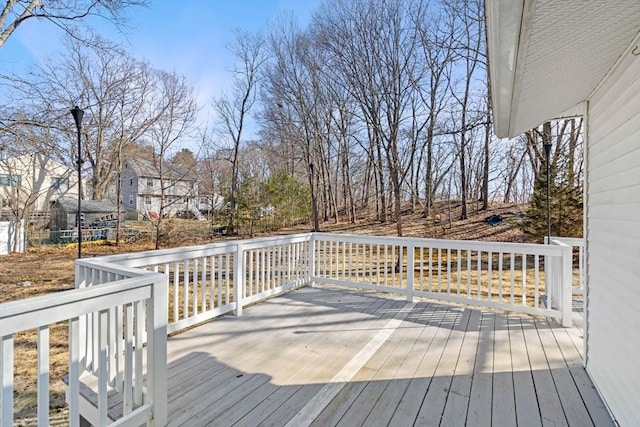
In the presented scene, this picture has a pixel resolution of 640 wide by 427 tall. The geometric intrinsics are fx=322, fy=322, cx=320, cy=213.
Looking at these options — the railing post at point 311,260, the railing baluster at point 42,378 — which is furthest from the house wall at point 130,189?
the railing baluster at point 42,378

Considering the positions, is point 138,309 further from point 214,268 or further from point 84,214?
point 84,214

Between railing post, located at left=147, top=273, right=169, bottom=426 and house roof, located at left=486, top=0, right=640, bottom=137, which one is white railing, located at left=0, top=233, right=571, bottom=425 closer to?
railing post, located at left=147, top=273, right=169, bottom=426

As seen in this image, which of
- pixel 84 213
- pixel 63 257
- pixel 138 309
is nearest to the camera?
pixel 138 309

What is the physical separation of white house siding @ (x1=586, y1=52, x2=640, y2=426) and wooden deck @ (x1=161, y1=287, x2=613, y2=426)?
0.86 ft

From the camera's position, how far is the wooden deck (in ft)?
6.45

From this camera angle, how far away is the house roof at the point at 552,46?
116 cm

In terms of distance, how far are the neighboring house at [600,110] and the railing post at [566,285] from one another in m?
0.92

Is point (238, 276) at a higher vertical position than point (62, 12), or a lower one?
lower

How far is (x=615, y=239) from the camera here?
1.96 m

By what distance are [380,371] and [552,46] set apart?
2292mm

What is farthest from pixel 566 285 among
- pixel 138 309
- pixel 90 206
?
pixel 90 206

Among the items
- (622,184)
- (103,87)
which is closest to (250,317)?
(622,184)

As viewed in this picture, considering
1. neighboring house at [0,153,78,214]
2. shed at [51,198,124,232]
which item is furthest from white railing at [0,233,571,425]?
shed at [51,198,124,232]

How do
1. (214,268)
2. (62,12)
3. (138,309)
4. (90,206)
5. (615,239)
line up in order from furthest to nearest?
1. (90,206)
2. (62,12)
3. (214,268)
4. (615,239)
5. (138,309)
